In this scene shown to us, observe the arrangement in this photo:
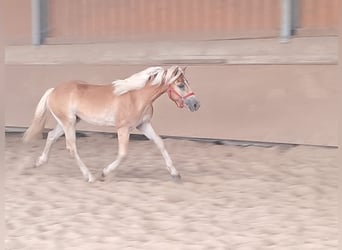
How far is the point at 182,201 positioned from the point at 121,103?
0.77m

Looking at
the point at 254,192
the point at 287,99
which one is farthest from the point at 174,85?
the point at 287,99

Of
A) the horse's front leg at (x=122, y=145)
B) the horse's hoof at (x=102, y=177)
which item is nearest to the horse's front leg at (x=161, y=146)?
the horse's front leg at (x=122, y=145)

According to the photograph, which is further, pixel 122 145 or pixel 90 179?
pixel 90 179

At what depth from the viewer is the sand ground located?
10.2ft

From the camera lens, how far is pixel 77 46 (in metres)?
6.16

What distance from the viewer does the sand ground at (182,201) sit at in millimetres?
3112

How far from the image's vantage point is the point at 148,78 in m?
4.20

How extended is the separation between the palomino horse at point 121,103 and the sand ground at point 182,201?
30 cm

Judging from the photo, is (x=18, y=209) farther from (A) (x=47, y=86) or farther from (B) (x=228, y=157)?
(A) (x=47, y=86)

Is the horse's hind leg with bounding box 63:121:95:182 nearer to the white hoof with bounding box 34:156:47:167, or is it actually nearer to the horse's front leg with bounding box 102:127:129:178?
the horse's front leg with bounding box 102:127:129:178

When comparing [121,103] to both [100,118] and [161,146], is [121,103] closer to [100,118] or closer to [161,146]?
[100,118]

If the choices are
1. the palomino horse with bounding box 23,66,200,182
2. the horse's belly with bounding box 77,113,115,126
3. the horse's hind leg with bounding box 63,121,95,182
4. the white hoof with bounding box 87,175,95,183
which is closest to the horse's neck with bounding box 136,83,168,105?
the palomino horse with bounding box 23,66,200,182

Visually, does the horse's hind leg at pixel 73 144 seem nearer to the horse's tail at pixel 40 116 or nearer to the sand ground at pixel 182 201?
the sand ground at pixel 182 201

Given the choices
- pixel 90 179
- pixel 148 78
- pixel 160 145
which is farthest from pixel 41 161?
pixel 148 78
